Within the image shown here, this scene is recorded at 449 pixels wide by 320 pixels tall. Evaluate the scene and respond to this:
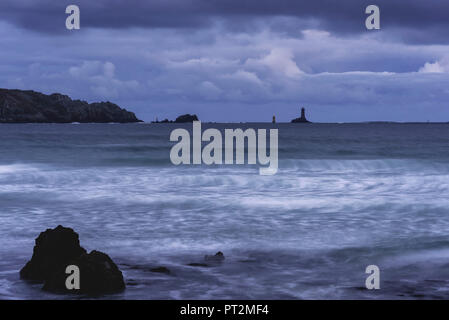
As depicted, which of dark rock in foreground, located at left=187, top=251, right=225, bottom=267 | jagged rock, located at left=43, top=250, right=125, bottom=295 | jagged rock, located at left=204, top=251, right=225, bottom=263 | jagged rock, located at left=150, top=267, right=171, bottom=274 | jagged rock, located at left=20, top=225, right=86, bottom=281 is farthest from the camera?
jagged rock, located at left=204, top=251, right=225, bottom=263

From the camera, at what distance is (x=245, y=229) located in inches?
519

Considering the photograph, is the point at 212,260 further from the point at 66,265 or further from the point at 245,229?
the point at 245,229

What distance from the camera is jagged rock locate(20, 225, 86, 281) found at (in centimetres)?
818

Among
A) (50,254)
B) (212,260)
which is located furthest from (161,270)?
(50,254)

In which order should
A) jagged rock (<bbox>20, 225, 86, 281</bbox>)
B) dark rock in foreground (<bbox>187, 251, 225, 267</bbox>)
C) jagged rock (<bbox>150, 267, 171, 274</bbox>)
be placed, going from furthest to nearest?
dark rock in foreground (<bbox>187, 251, 225, 267</bbox>), jagged rock (<bbox>150, 267, 171, 274</bbox>), jagged rock (<bbox>20, 225, 86, 281</bbox>)

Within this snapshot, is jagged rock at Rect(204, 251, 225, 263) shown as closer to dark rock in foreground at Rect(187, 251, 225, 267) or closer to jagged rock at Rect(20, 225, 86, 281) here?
dark rock in foreground at Rect(187, 251, 225, 267)

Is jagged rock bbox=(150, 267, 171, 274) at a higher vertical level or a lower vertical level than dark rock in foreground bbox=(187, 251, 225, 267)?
lower

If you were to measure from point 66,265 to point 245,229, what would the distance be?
20.4 ft

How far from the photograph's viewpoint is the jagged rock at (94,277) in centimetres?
750

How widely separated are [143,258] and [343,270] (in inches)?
A: 136

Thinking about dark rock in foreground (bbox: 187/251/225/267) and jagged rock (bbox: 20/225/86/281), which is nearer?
jagged rock (bbox: 20/225/86/281)

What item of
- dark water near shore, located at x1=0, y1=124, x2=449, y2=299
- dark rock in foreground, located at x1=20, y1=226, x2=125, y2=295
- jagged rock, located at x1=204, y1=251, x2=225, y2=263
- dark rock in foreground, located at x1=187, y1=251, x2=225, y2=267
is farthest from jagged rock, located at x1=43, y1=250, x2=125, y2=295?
jagged rock, located at x1=204, y1=251, x2=225, y2=263

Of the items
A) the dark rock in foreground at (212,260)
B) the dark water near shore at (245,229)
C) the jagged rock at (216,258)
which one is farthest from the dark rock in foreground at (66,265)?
the jagged rock at (216,258)
